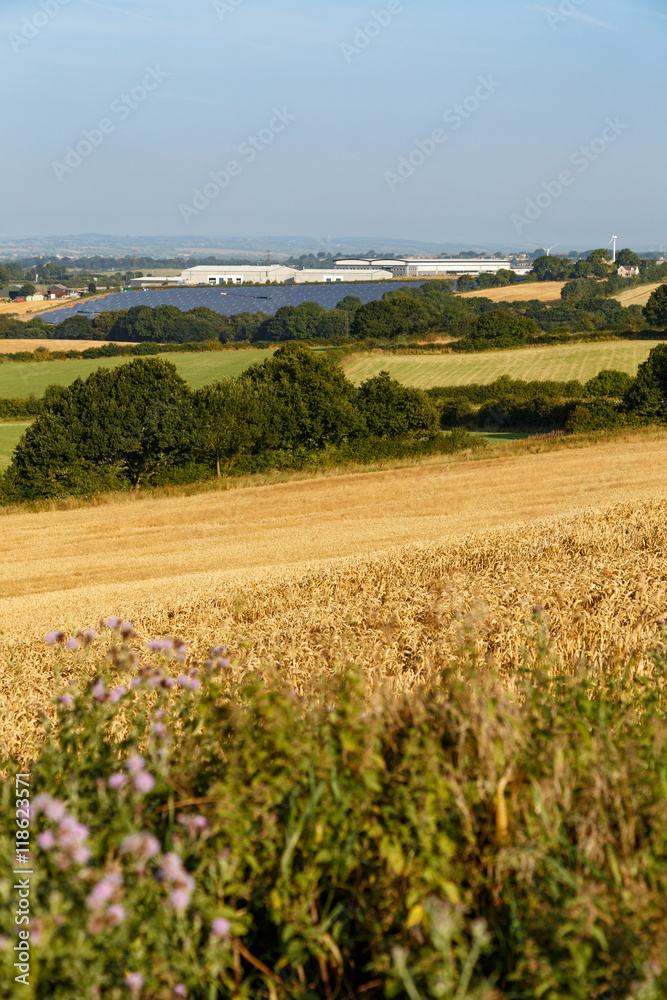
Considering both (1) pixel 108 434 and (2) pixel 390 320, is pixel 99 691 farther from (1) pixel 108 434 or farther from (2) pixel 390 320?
(2) pixel 390 320

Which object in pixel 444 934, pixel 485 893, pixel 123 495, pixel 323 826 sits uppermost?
pixel 444 934

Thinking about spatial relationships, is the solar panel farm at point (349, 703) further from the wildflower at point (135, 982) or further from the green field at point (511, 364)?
the green field at point (511, 364)

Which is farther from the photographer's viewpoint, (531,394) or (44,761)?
(531,394)

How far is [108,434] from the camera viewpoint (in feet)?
120

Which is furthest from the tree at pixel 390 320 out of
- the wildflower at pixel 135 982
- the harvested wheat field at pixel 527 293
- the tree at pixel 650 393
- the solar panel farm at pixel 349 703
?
the wildflower at pixel 135 982

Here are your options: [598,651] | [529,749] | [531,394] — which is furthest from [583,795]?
[531,394]

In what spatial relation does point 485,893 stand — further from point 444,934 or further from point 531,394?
point 531,394

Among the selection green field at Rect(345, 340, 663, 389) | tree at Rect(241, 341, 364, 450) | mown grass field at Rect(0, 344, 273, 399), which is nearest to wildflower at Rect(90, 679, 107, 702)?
tree at Rect(241, 341, 364, 450)

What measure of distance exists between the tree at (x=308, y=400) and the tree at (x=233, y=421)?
2.74 feet

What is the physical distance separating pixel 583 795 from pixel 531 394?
59.5 meters

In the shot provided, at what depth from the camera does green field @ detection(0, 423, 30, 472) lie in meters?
51.5

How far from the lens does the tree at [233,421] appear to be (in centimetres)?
3788

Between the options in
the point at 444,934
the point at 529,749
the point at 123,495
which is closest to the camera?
the point at 444,934

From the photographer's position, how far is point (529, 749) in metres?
3.27
